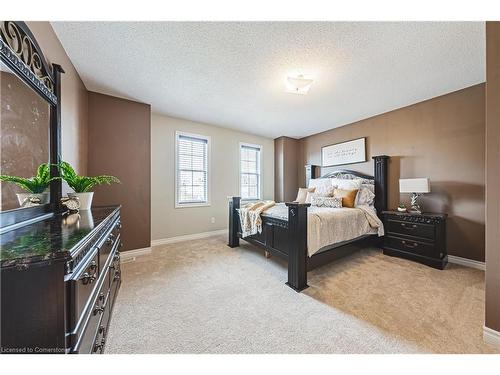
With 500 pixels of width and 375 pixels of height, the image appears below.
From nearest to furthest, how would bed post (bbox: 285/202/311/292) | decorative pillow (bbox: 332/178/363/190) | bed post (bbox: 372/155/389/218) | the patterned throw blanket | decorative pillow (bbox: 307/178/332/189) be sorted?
bed post (bbox: 285/202/311/292), the patterned throw blanket, bed post (bbox: 372/155/389/218), decorative pillow (bbox: 332/178/363/190), decorative pillow (bbox: 307/178/332/189)

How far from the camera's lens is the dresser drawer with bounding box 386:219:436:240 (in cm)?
266

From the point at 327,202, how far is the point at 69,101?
3.86 m

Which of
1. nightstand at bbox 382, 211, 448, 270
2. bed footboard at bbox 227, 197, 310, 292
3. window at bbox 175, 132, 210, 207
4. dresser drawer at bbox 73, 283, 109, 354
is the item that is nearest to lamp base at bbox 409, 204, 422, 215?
nightstand at bbox 382, 211, 448, 270

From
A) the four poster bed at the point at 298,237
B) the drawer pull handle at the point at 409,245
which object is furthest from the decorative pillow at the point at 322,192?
the drawer pull handle at the point at 409,245

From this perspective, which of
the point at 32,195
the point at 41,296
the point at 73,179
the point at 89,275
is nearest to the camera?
the point at 41,296

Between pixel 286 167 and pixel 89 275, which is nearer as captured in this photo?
pixel 89 275

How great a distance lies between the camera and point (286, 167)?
17.4ft

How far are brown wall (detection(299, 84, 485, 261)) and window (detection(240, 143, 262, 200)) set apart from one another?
9.27 feet

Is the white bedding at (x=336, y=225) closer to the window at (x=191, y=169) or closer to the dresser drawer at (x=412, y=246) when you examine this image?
the dresser drawer at (x=412, y=246)

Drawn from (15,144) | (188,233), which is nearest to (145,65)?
(15,144)

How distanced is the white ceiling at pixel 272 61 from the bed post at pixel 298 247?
163 centimetres

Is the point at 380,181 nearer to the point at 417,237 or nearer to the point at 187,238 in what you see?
the point at 417,237

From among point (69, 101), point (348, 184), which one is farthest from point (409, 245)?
point (69, 101)

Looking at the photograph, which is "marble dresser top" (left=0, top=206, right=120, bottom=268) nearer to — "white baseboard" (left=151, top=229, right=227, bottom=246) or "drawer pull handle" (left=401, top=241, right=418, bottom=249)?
"white baseboard" (left=151, top=229, right=227, bottom=246)
